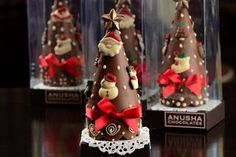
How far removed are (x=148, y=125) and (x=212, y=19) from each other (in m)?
0.29

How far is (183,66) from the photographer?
1.75m

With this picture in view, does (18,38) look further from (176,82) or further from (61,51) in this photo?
(176,82)

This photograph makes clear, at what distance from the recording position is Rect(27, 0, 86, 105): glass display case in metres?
2.04

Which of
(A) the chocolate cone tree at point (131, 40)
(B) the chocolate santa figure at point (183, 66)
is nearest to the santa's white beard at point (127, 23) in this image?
(A) the chocolate cone tree at point (131, 40)

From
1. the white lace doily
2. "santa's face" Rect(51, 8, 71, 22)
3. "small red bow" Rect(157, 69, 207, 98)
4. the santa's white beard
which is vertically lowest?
the white lace doily

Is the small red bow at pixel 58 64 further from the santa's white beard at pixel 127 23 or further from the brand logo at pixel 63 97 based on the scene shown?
the santa's white beard at pixel 127 23

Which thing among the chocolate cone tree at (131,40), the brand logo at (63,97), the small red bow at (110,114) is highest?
the chocolate cone tree at (131,40)

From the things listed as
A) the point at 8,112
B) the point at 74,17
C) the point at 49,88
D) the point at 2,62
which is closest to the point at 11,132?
the point at 8,112

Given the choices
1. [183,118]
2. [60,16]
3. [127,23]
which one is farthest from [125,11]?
[183,118]

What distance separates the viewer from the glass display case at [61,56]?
2.04 m

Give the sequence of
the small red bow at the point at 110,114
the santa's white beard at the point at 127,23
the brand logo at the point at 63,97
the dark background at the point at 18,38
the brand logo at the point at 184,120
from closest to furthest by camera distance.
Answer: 1. the small red bow at the point at 110,114
2. the brand logo at the point at 184,120
3. the santa's white beard at the point at 127,23
4. the brand logo at the point at 63,97
5. the dark background at the point at 18,38

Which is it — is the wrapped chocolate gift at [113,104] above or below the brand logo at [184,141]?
above

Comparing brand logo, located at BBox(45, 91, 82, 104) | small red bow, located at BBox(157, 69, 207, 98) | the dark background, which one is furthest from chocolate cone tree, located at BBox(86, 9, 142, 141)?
the dark background

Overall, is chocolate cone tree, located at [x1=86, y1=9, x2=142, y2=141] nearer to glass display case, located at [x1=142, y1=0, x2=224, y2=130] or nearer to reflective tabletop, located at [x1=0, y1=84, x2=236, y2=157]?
reflective tabletop, located at [x1=0, y1=84, x2=236, y2=157]
